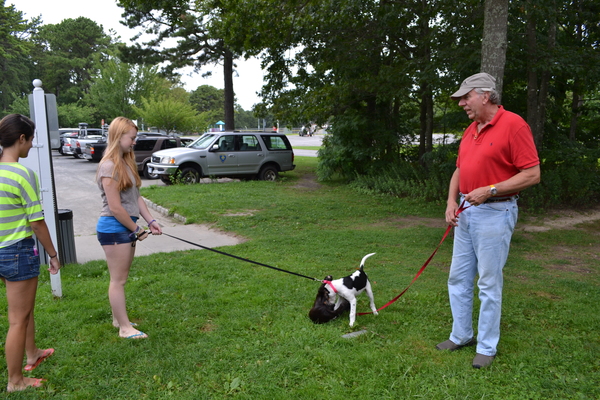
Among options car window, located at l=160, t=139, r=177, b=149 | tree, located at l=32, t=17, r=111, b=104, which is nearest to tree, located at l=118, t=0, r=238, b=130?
car window, located at l=160, t=139, r=177, b=149

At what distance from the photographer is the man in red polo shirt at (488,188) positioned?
3.14 metres

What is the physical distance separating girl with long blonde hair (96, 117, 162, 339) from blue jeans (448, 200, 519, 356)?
2.62 m

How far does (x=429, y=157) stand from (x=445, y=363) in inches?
409

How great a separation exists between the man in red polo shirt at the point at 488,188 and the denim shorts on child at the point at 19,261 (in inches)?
121

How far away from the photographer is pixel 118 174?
3594mm

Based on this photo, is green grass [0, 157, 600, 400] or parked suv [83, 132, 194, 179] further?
parked suv [83, 132, 194, 179]

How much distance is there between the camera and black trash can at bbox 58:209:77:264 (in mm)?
6148

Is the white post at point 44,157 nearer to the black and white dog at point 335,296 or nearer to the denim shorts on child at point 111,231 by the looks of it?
the denim shorts on child at point 111,231

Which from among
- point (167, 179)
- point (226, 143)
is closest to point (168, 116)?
point (226, 143)

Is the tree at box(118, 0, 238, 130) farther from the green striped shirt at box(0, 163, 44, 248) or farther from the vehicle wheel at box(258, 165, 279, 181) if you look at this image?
the green striped shirt at box(0, 163, 44, 248)

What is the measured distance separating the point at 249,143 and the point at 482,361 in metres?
14.2

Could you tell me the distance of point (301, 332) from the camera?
407 centimetres

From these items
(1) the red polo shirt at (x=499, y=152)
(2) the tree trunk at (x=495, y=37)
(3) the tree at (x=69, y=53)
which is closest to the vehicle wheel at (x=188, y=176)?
(2) the tree trunk at (x=495, y=37)

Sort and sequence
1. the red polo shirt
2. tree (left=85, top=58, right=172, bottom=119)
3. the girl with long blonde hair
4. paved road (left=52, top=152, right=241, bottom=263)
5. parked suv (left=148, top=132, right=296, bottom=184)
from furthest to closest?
tree (left=85, top=58, right=172, bottom=119) < parked suv (left=148, top=132, right=296, bottom=184) < paved road (left=52, top=152, right=241, bottom=263) < the girl with long blonde hair < the red polo shirt
